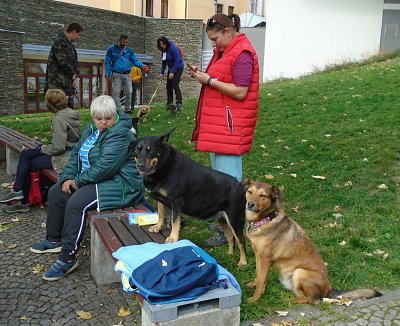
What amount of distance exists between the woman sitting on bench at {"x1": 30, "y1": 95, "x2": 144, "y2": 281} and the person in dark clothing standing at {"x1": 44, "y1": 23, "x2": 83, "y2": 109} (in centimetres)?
341

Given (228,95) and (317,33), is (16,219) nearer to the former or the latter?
(228,95)

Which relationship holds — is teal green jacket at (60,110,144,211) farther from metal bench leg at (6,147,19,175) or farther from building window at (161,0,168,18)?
building window at (161,0,168,18)

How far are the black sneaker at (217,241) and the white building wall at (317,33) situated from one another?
19.1m

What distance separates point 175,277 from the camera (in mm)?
2822

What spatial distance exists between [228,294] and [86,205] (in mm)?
1838

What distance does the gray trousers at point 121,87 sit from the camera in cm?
1110

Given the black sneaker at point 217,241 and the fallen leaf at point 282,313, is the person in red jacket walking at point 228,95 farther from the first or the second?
the fallen leaf at point 282,313

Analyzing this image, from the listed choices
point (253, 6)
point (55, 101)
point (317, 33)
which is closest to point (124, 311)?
point (55, 101)

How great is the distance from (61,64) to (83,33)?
20.3m

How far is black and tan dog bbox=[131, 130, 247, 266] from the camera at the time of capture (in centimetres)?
379

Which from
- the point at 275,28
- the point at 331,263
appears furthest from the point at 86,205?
the point at 275,28

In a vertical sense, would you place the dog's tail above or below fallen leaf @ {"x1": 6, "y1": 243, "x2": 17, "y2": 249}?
above

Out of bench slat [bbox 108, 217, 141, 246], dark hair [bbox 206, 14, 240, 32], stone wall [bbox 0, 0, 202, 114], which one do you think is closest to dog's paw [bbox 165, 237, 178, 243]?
bench slat [bbox 108, 217, 141, 246]

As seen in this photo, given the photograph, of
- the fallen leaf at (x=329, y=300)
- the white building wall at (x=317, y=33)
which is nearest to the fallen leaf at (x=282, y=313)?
the fallen leaf at (x=329, y=300)
